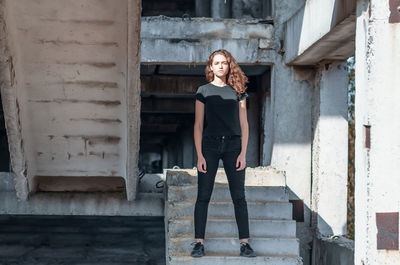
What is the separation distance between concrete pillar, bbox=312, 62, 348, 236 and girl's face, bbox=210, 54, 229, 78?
308 cm

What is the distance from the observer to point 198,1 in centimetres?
988

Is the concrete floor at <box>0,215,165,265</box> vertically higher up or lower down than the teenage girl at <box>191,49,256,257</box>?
lower down

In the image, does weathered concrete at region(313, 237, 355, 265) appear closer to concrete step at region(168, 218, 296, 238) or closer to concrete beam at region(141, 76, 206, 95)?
concrete step at region(168, 218, 296, 238)

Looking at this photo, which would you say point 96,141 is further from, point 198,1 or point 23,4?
point 198,1

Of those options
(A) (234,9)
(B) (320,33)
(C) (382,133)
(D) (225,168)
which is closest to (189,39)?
(A) (234,9)

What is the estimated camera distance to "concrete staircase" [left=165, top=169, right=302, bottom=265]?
483cm

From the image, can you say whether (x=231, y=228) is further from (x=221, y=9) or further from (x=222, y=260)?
(x=221, y=9)

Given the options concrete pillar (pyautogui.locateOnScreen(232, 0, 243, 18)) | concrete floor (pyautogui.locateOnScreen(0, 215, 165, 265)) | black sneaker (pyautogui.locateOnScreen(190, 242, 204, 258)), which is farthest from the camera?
concrete pillar (pyautogui.locateOnScreen(232, 0, 243, 18))

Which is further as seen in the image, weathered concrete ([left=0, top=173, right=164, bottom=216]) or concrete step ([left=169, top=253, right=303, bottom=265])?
weathered concrete ([left=0, top=173, right=164, bottom=216])

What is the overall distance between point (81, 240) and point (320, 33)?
4827mm

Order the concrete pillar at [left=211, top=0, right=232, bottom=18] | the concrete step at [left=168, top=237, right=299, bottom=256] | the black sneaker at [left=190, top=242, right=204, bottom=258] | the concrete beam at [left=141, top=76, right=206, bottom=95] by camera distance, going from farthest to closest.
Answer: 1. the concrete beam at [left=141, top=76, right=206, bottom=95]
2. the concrete pillar at [left=211, top=0, right=232, bottom=18]
3. the concrete step at [left=168, top=237, right=299, bottom=256]
4. the black sneaker at [left=190, top=242, right=204, bottom=258]

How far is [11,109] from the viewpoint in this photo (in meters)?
5.43

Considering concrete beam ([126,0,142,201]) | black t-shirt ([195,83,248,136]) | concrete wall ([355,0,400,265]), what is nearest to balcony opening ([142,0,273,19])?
concrete beam ([126,0,142,201])

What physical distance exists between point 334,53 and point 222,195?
90.2 inches
